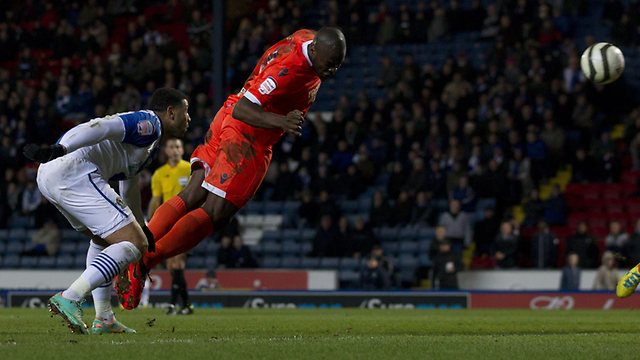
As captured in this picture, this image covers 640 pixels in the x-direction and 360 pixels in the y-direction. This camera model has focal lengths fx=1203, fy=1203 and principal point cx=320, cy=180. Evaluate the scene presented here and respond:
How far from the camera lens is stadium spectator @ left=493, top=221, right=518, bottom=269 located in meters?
21.1

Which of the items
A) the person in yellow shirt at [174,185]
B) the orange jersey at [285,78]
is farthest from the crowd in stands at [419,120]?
the orange jersey at [285,78]

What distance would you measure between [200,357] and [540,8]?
19.5 metres

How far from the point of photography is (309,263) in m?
23.3

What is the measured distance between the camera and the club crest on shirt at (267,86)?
10.2 metres

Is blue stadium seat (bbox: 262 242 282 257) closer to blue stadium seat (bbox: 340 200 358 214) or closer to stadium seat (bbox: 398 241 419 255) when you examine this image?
blue stadium seat (bbox: 340 200 358 214)

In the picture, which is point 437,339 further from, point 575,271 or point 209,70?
point 209,70

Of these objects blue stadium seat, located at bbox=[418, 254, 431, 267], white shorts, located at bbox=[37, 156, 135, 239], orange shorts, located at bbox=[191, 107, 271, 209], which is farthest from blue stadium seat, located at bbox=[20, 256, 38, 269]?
white shorts, located at bbox=[37, 156, 135, 239]

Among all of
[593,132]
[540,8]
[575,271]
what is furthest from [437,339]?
[540,8]

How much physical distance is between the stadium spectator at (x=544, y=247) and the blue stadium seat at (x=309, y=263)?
430 centimetres

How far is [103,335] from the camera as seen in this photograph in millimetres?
9164

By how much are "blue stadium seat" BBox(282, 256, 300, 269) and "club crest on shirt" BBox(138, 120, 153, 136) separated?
47.2 ft

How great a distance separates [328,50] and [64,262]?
15771mm

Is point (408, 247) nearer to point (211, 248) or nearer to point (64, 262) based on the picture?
point (211, 248)

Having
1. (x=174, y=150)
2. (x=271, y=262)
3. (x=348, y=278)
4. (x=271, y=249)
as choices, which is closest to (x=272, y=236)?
(x=271, y=249)
